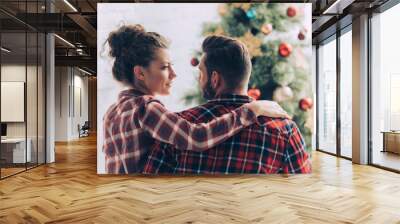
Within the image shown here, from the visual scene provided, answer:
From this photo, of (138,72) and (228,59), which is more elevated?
(228,59)

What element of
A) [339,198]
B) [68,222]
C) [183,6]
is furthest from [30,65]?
[339,198]

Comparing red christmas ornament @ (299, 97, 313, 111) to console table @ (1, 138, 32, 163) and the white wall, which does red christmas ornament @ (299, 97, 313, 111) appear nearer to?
console table @ (1, 138, 32, 163)

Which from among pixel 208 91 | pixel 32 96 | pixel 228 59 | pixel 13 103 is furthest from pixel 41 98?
pixel 228 59

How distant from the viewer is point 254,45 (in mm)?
6445

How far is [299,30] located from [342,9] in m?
1.59

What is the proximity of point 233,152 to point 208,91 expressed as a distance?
1065mm

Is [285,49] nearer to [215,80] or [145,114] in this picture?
[215,80]

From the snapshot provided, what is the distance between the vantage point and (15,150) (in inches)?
279

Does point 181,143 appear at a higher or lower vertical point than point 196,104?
lower

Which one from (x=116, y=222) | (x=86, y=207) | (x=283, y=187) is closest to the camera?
(x=116, y=222)

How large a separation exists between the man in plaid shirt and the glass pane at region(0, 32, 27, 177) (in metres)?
2.54

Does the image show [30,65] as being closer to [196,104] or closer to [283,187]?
[196,104]

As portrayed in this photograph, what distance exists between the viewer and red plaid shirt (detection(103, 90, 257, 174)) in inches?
244

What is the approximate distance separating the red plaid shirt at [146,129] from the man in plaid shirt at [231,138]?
0.35ft
